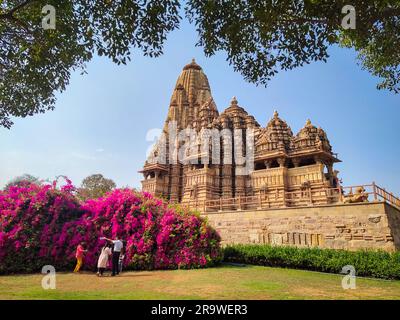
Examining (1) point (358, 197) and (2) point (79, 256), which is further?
(1) point (358, 197)

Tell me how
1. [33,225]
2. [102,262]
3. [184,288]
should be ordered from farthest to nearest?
1. [33,225]
2. [102,262]
3. [184,288]

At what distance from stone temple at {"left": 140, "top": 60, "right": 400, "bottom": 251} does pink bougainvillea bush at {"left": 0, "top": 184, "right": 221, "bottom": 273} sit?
7050mm

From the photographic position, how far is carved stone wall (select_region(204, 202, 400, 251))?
14953 millimetres

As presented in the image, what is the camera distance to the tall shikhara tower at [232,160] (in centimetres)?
2514

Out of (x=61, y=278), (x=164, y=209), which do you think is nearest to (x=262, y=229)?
(x=164, y=209)

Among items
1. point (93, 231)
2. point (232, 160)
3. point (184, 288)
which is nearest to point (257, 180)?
point (232, 160)

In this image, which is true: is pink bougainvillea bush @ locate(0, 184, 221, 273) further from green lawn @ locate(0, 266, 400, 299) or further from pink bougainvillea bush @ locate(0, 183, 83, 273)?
green lawn @ locate(0, 266, 400, 299)

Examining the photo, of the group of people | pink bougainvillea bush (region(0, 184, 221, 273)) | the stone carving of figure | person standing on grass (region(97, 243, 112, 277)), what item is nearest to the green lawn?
person standing on grass (region(97, 243, 112, 277))

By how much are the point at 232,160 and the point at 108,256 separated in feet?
72.5

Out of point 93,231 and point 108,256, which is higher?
point 93,231

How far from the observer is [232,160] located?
3142 cm

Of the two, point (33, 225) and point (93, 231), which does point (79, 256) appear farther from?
point (33, 225)

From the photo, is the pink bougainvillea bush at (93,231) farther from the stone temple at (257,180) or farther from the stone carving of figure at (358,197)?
the stone carving of figure at (358,197)
